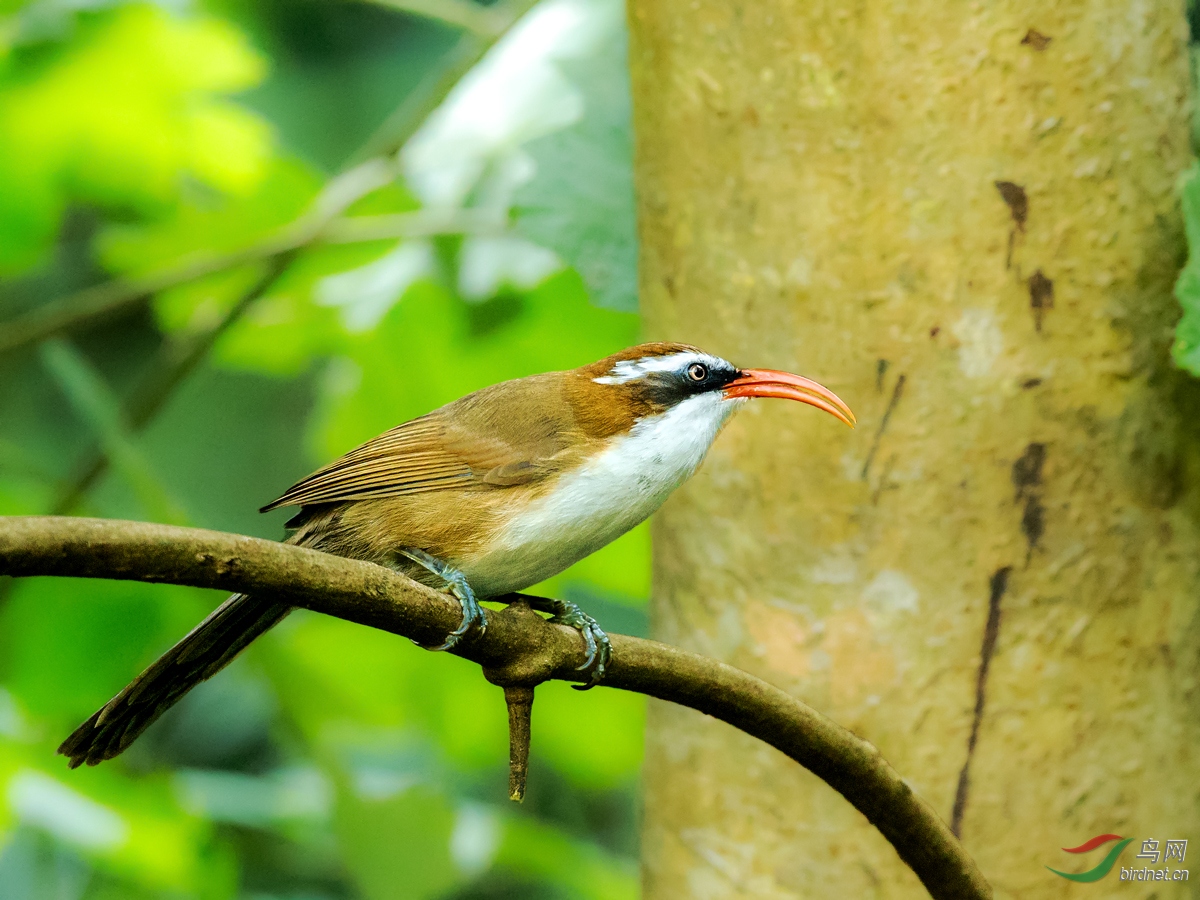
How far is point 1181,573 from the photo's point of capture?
1.95 metres

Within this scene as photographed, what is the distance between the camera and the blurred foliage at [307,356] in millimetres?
2346

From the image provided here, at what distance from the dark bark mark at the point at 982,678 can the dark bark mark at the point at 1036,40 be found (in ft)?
2.66

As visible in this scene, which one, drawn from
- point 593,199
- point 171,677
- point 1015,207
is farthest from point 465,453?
point 1015,207

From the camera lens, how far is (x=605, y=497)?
4.84ft

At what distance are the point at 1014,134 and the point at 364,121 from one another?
3.84 metres

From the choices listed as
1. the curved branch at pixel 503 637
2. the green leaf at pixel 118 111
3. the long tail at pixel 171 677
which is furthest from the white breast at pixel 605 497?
the green leaf at pixel 118 111

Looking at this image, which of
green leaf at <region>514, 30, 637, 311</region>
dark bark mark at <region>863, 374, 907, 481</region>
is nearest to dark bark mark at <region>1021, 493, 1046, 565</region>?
dark bark mark at <region>863, 374, 907, 481</region>

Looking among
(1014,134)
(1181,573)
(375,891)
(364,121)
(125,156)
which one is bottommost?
(375,891)

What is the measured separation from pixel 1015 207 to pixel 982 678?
0.75 meters

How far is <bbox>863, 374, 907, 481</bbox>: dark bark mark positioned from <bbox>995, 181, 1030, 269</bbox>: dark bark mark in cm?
25

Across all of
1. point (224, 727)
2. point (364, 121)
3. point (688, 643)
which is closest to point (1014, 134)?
point (688, 643)

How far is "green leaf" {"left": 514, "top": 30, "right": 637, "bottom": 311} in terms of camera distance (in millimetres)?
2227

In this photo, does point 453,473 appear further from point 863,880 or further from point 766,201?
point 863,880

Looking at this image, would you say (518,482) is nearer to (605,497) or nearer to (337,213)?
(605,497)
